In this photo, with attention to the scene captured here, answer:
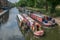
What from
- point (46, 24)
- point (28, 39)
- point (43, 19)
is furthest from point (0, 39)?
point (43, 19)

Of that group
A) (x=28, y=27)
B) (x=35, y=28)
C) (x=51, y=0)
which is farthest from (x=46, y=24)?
(x=51, y=0)

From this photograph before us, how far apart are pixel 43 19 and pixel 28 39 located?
1163cm

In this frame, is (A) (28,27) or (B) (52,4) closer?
(A) (28,27)

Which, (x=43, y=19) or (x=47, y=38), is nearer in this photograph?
(x=47, y=38)

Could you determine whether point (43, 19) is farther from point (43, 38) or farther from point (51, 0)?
point (43, 38)

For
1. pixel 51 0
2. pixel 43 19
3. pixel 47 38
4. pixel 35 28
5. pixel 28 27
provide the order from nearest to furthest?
pixel 47 38
pixel 35 28
pixel 28 27
pixel 43 19
pixel 51 0

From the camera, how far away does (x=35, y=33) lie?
21.5 meters

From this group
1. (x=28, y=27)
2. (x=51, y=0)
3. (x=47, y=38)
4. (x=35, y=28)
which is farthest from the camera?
(x=51, y=0)

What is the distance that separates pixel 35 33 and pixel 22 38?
1.70 m

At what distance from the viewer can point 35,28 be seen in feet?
74.5

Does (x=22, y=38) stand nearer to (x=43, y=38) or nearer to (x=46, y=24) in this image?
(x=43, y=38)

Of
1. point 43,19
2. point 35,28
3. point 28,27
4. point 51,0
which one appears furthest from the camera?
point 51,0

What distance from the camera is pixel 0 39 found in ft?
68.8

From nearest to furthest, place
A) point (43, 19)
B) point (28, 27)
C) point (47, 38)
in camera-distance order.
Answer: point (47, 38) → point (28, 27) → point (43, 19)
